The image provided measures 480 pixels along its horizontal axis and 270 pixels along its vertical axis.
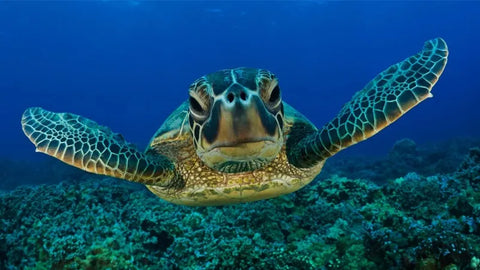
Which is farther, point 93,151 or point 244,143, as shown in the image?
point 93,151

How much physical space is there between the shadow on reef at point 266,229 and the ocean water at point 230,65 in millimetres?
31

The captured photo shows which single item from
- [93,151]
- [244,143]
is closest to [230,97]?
[244,143]

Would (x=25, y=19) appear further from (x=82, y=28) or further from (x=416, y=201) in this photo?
(x=416, y=201)

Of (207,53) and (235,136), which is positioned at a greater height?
(207,53)

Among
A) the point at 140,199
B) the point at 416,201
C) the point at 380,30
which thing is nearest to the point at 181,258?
the point at 140,199

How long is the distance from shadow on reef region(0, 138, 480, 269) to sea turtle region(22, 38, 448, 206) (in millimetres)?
670

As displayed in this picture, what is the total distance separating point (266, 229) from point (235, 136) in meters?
2.39

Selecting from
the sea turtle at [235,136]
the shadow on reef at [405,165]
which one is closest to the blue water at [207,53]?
the shadow on reef at [405,165]

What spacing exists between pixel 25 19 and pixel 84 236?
2184 inches

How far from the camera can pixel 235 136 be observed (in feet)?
7.20

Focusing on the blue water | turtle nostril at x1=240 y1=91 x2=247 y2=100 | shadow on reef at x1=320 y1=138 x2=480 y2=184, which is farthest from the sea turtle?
the blue water

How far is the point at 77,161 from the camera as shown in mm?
3186

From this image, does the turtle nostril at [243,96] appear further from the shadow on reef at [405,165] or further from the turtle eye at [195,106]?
the shadow on reef at [405,165]

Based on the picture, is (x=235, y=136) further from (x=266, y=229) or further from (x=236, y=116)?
(x=266, y=229)
